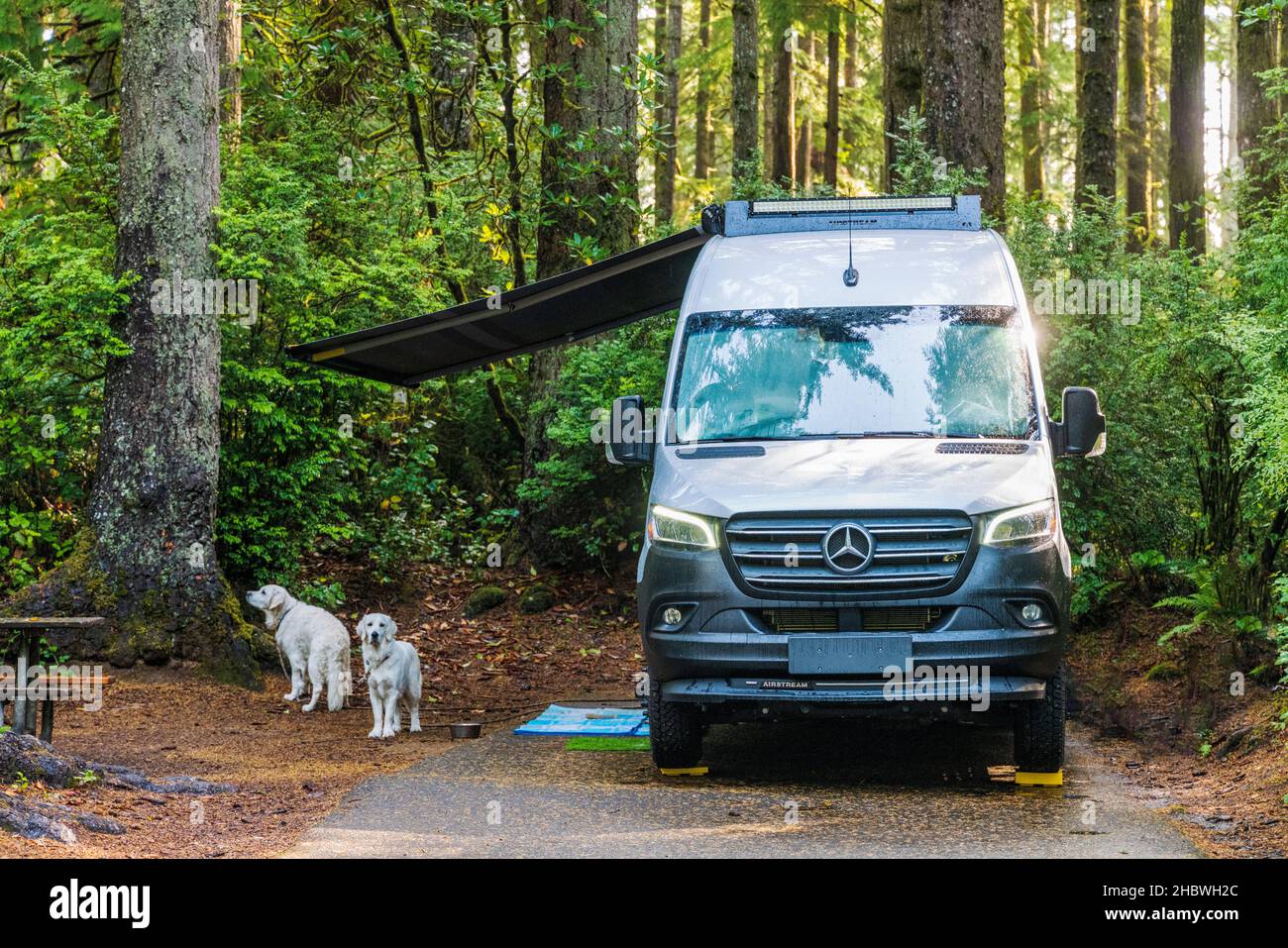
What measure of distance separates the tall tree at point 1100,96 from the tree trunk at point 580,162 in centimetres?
840

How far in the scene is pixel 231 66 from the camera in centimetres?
1427

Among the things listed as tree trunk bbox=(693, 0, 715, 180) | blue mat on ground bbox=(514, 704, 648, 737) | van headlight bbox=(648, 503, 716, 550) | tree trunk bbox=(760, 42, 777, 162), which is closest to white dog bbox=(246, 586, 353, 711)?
blue mat on ground bbox=(514, 704, 648, 737)

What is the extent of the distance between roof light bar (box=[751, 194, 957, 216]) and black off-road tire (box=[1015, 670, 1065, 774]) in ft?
11.3

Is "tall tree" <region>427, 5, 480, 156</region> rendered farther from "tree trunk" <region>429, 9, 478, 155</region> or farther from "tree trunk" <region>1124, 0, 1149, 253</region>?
"tree trunk" <region>1124, 0, 1149, 253</region>

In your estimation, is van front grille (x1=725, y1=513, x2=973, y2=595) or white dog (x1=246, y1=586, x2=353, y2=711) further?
white dog (x1=246, y1=586, x2=353, y2=711)

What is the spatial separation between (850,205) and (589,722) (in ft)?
13.6

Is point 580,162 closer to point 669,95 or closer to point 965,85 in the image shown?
point 965,85

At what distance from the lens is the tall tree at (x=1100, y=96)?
21391mm

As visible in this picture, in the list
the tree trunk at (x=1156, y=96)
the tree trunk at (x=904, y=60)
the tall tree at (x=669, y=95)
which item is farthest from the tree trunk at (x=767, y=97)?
the tree trunk at (x=904, y=60)

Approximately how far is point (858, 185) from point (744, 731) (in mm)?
27838

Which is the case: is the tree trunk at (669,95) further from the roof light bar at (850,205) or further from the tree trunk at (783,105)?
the roof light bar at (850,205)

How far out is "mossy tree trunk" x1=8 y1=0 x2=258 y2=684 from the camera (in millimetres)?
11523

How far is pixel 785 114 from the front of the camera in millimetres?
28641
